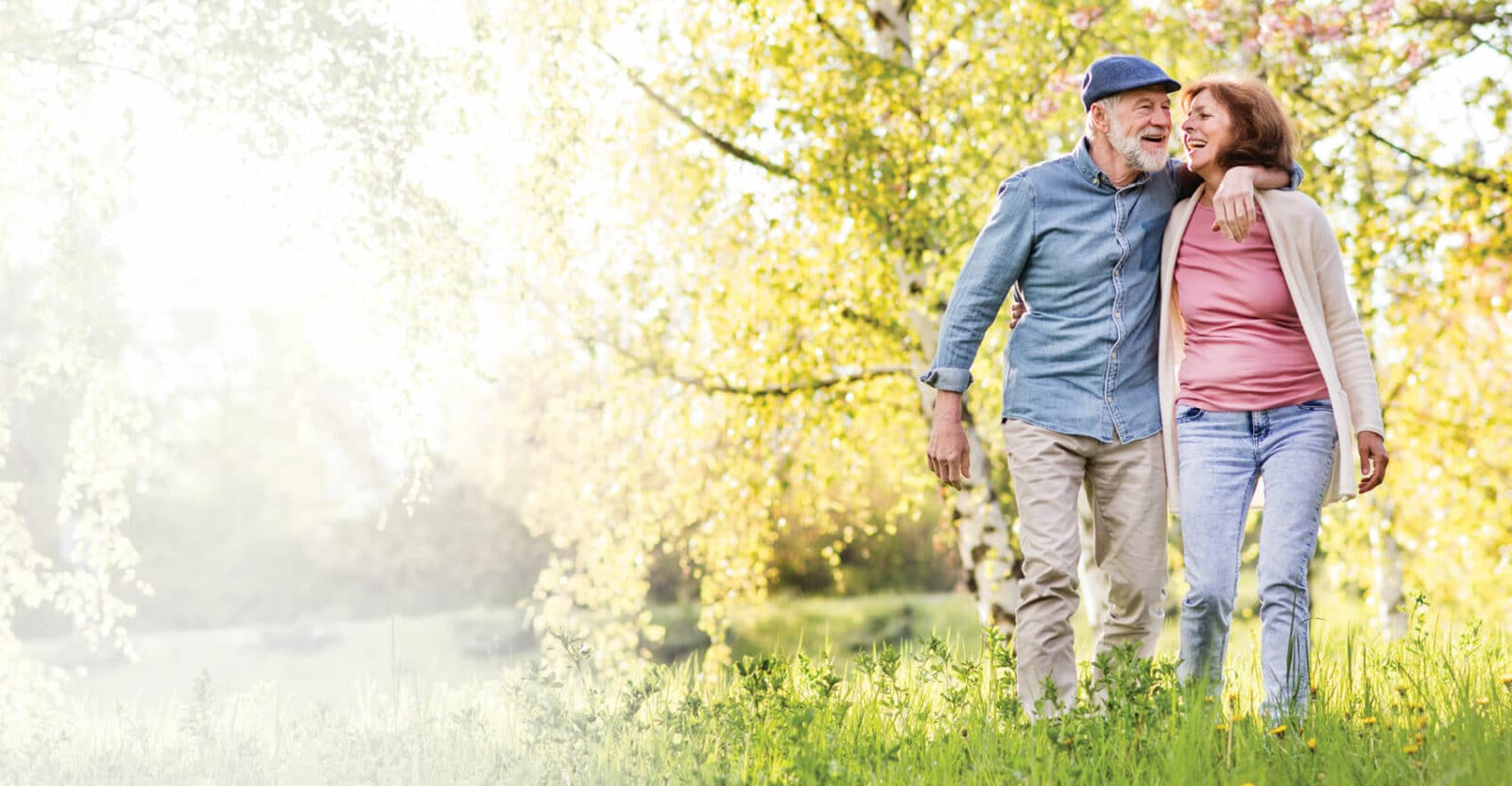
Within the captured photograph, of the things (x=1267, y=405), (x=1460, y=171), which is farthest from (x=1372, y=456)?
(x=1460, y=171)

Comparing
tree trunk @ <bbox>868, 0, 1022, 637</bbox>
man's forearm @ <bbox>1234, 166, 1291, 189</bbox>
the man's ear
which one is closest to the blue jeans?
man's forearm @ <bbox>1234, 166, 1291, 189</bbox>

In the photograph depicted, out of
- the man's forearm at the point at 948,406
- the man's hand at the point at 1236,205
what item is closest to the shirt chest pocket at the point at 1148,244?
the man's hand at the point at 1236,205

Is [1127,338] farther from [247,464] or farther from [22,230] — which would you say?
[247,464]

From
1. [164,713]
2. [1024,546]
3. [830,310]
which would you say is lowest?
[164,713]

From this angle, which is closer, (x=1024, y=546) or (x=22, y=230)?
(x=1024, y=546)

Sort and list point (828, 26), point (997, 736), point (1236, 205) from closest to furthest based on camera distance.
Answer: point (997, 736), point (1236, 205), point (828, 26)

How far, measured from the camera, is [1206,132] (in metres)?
3.43

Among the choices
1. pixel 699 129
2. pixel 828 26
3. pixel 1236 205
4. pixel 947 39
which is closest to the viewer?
pixel 1236 205

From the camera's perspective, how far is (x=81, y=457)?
5.16 m

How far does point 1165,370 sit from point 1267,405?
0.35 m

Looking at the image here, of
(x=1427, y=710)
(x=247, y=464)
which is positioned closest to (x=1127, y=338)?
(x=1427, y=710)

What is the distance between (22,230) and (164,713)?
2142 millimetres

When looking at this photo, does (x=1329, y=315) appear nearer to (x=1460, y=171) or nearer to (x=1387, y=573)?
(x=1460, y=171)

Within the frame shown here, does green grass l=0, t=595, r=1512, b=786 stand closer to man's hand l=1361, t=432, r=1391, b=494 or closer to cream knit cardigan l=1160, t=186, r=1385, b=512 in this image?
man's hand l=1361, t=432, r=1391, b=494
